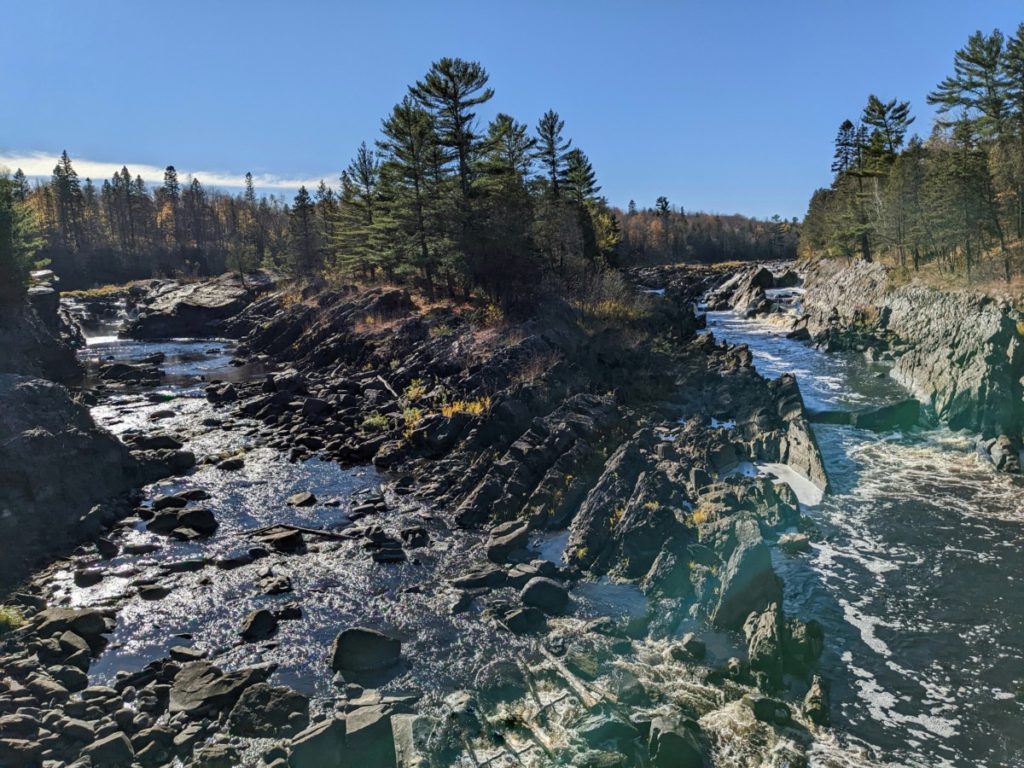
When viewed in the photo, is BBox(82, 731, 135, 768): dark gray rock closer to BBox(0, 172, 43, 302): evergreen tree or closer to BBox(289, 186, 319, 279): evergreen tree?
BBox(0, 172, 43, 302): evergreen tree

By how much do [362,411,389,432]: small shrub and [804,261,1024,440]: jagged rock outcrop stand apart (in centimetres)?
2415

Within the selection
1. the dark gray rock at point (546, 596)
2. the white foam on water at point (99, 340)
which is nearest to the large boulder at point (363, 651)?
the dark gray rock at point (546, 596)

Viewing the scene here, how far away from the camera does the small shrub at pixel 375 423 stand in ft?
92.2

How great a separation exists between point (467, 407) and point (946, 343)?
24.3 m

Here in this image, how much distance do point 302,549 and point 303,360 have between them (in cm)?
3150

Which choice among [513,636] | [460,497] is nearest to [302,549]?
[460,497]

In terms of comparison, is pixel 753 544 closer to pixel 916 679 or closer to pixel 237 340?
pixel 916 679

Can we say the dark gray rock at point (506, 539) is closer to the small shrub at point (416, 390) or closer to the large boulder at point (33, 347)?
the small shrub at point (416, 390)

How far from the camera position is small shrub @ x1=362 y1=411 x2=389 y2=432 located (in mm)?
28094

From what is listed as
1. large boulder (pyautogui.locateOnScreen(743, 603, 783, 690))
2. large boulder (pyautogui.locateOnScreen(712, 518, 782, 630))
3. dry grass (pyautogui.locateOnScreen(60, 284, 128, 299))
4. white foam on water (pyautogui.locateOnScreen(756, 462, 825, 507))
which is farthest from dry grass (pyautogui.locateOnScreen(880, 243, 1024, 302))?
dry grass (pyautogui.locateOnScreen(60, 284, 128, 299))

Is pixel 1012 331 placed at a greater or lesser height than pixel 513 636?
greater

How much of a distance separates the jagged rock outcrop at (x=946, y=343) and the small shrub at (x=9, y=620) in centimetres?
2976

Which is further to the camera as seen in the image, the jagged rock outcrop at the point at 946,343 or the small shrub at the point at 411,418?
the small shrub at the point at 411,418

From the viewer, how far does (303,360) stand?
46.2 m
